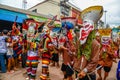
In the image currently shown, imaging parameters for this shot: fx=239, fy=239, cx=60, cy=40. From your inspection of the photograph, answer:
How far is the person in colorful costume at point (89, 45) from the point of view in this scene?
14.6 ft

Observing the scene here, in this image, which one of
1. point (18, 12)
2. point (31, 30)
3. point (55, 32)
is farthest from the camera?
point (18, 12)

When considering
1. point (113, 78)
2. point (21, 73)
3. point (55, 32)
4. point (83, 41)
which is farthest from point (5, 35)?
point (83, 41)

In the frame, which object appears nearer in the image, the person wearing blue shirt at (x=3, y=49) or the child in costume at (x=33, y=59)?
the child in costume at (x=33, y=59)

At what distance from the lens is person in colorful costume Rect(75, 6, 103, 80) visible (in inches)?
175

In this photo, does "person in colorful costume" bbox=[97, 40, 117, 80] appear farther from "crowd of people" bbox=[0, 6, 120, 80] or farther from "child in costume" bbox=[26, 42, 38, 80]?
"child in costume" bbox=[26, 42, 38, 80]

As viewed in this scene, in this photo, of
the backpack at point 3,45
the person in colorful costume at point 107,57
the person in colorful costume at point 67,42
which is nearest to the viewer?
the person in colorful costume at point 67,42

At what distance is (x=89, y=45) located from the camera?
4504mm

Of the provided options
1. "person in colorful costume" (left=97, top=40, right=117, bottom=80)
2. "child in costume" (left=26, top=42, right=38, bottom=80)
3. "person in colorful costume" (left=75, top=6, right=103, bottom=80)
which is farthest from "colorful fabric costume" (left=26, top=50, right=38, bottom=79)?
"person in colorful costume" (left=75, top=6, right=103, bottom=80)

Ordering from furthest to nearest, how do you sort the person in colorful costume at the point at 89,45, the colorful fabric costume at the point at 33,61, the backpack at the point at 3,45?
Result: the backpack at the point at 3,45 → the colorful fabric costume at the point at 33,61 → the person in colorful costume at the point at 89,45

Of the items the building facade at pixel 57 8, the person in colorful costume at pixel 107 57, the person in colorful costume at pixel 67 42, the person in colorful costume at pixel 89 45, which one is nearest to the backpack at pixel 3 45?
the person in colorful costume at pixel 67 42

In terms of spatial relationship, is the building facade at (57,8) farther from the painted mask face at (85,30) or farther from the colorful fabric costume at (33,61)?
the painted mask face at (85,30)

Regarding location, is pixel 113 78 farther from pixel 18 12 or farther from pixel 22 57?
pixel 18 12

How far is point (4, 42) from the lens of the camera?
9.93 m

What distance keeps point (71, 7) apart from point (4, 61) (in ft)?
86.6
